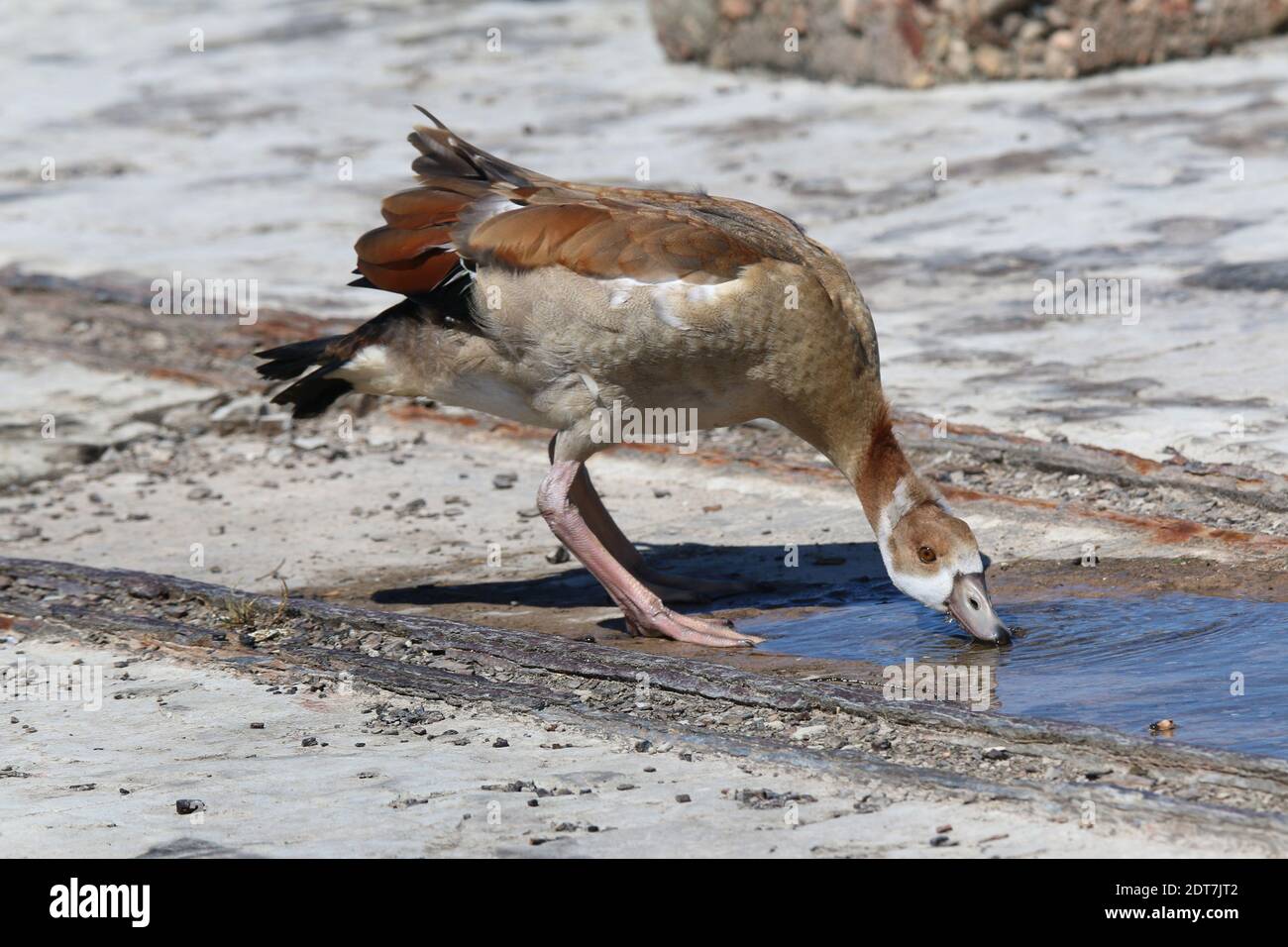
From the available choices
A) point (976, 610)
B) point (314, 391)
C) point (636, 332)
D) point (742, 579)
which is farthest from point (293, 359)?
point (976, 610)

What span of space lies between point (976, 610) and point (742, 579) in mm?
1305

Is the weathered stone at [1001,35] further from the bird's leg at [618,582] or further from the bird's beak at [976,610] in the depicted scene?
the bird's beak at [976,610]

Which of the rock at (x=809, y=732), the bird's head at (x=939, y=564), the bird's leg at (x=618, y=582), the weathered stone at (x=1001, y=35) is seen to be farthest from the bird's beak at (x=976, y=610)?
the weathered stone at (x=1001, y=35)

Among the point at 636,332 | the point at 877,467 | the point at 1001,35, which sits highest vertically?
the point at 1001,35

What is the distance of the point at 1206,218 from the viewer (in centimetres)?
1079

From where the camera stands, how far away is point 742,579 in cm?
716

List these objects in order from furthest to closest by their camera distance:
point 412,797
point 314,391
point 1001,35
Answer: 1. point 1001,35
2. point 314,391
3. point 412,797

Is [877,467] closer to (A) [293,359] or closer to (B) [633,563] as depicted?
(B) [633,563]

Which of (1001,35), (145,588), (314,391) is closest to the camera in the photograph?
(145,588)

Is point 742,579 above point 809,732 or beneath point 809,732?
above

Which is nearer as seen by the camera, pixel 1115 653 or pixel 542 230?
pixel 1115 653

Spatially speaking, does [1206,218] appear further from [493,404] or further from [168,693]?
[168,693]

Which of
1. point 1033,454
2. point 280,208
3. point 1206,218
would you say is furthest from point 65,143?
point 1033,454

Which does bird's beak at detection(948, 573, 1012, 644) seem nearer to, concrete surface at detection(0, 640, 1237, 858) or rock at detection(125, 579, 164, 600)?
concrete surface at detection(0, 640, 1237, 858)
